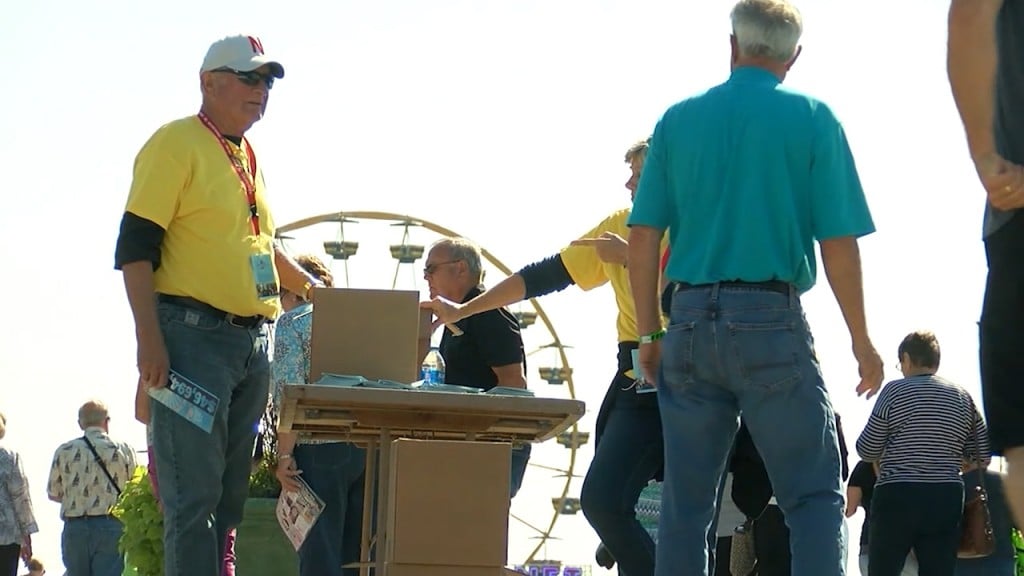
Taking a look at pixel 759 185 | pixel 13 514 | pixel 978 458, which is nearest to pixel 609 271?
pixel 759 185

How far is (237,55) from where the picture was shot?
5523mm

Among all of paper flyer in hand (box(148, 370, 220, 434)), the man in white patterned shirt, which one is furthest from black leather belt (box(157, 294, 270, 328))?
the man in white patterned shirt

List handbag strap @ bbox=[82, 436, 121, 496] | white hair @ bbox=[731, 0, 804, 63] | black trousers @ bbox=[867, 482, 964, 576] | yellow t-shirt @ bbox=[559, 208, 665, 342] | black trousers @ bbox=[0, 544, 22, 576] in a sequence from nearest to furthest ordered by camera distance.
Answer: white hair @ bbox=[731, 0, 804, 63]
yellow t-shirt @ bbox=[559, 208, 665, 342]
black trousers @ bbox=[867, 482, 964, 576]
handbag strap @ bbox=[82, 436, 121, 496]
black trousers @ bbox=[0, 544, 22, 576]

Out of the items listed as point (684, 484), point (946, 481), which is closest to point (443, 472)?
point (684, 484)

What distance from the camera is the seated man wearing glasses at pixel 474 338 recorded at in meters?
7.29

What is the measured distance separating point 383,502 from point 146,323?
2.99 ft

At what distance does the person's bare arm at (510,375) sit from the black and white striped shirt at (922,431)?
1.61 metres

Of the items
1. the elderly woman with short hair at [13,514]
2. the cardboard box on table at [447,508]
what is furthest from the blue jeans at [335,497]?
the elderly woman with short hair at [13,514]

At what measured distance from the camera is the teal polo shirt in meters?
4.39

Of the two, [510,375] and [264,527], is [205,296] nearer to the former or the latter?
[510,375]

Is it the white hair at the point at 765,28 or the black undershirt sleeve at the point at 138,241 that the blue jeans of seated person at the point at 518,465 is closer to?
the black undershirt sleeve at the point at 138,241

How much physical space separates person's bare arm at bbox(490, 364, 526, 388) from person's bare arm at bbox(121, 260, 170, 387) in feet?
7.66

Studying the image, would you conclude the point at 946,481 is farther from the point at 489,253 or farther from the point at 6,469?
the point at 489,253

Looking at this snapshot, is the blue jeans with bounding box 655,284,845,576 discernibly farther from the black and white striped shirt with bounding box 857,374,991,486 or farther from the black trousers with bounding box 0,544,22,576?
the black trousers with bounding box 0,544,22,576
